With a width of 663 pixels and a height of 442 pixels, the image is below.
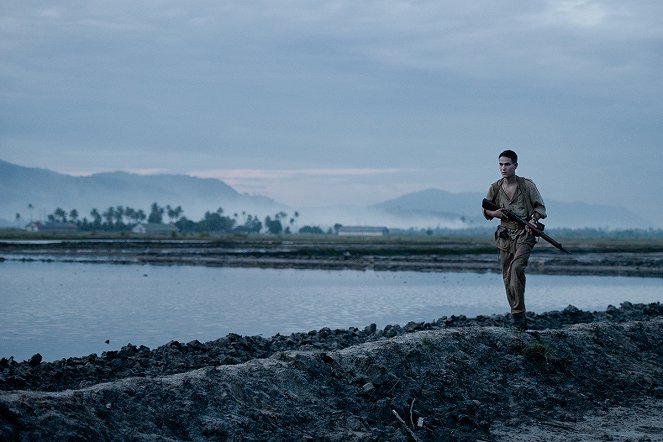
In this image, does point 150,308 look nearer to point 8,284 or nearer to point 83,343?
point 83,343

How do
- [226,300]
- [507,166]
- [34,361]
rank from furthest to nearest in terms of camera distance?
1. [226,300]
2. [507,166]
3. [34,361]

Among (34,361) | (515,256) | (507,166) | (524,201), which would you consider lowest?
(34,361)

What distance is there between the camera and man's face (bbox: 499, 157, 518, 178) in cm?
1052

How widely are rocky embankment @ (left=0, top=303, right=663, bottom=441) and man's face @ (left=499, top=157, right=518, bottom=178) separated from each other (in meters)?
1.91

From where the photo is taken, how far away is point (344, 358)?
28.5 feet

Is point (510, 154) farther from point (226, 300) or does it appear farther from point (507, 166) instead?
point (226, 300)

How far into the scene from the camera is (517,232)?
1059cm

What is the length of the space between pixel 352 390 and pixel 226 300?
1751 centimetres

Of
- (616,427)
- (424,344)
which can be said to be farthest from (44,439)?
(616,427)

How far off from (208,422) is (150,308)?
637 inches

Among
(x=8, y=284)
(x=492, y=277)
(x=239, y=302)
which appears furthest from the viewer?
(x=492, y=277)

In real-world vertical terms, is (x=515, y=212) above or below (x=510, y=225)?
above

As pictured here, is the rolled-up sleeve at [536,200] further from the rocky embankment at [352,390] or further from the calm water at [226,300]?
the calm water at [226,300]

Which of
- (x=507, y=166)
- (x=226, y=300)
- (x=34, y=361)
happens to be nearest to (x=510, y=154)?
(x=507, y=166)
